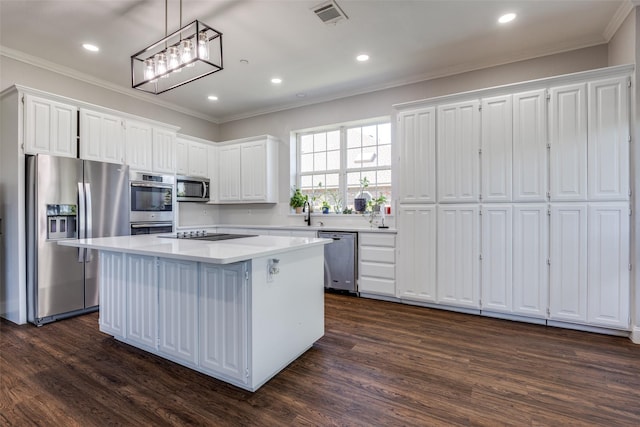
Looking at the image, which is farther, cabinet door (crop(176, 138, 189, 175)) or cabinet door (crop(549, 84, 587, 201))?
cabinet door (crop(176, 138, 189, 175))

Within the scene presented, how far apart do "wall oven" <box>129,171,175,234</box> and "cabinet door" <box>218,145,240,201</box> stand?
1.15m

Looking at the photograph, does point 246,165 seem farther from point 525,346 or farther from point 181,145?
point 525,346

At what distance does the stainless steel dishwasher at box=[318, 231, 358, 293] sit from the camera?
4.27m

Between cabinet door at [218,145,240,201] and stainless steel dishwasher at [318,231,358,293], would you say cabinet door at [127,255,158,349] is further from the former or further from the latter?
cabinet door at [218,145,240,201]

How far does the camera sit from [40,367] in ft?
7.56

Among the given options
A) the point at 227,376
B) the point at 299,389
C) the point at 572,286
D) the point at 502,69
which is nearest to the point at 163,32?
the point at 227,376

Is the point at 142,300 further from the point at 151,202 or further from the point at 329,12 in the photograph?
the point at 329,12

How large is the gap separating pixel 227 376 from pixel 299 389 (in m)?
0.48

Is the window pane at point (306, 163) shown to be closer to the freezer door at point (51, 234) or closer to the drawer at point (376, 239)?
the drawer at point (376, 239)

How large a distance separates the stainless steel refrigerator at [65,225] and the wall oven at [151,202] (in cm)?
21

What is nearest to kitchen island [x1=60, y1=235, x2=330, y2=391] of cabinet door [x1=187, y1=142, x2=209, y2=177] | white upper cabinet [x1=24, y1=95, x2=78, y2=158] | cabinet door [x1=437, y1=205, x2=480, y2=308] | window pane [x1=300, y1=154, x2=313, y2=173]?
white upper cabinet [x1=24, y1=95, x2=78, y2=158]

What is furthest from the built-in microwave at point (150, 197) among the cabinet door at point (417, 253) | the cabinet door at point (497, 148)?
the cabinet door at point (497, 148)

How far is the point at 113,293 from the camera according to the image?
2.73 m

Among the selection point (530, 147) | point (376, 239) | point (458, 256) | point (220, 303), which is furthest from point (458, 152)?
point (220, 303)
